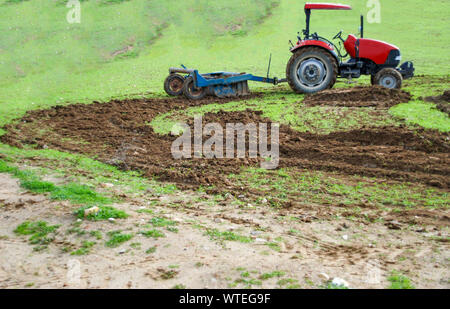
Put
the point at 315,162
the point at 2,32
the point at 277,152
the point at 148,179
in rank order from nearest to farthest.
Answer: the point at 148,179
the point at 315,162
the point at 277,152
the point at 2,32

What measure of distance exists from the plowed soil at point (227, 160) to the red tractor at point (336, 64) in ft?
5.77

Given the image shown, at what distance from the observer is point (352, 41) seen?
44.4 ft

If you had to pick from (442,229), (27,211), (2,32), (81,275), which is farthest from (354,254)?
(2,32)

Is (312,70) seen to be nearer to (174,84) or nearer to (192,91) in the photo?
(192,91)

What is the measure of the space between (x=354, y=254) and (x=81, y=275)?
9.53 ft

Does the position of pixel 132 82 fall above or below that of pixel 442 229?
above

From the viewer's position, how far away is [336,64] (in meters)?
13.3

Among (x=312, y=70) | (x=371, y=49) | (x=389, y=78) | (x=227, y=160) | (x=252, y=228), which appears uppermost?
(x=371, y=49)

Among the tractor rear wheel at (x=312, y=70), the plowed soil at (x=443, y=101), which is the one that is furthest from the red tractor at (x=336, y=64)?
the plowed soil at (x=443, y=101)

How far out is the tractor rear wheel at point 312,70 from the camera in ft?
43.5

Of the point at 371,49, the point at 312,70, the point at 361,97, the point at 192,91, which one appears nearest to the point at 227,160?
the point at 361,97

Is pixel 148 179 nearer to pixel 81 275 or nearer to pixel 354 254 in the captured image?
pixel 81 275

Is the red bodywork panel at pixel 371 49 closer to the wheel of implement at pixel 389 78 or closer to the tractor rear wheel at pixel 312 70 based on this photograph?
the wheel of implement at pixel 389 78

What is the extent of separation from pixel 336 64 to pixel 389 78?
5.12 feet
